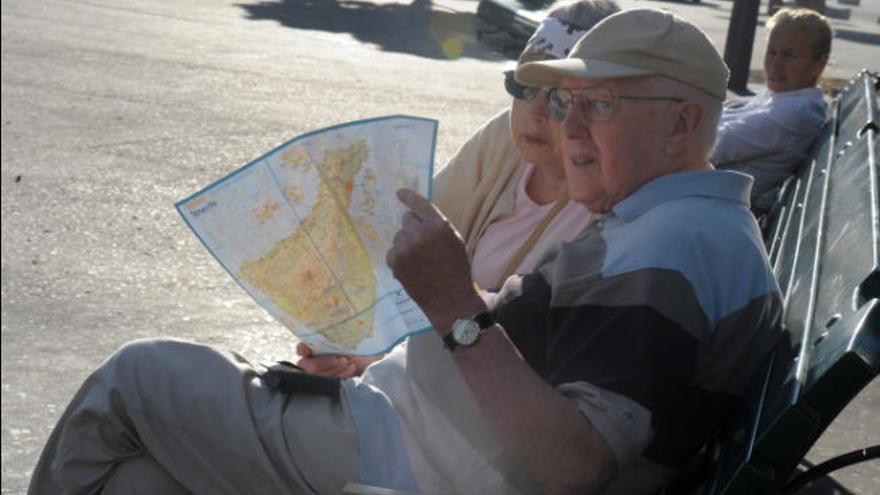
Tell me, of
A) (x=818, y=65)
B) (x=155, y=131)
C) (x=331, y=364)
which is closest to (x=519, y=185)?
(x=331, y=364)

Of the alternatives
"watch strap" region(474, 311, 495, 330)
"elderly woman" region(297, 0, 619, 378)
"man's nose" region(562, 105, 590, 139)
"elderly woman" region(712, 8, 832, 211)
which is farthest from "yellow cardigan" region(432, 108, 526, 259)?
"elderly woman" region(712, 8, 832, 211)

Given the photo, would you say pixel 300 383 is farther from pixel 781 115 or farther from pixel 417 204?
pixel 781 115

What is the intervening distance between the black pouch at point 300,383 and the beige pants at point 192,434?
0.04ft

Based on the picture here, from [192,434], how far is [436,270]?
0.57 meters

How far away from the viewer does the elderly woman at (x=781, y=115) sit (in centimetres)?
515

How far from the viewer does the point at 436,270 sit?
2.42 metres

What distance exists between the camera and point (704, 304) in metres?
2.38

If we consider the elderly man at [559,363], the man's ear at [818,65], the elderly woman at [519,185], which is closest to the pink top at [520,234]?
the elderly woman at [519,185]

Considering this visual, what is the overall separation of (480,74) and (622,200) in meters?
13.2

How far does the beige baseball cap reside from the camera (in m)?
2.62

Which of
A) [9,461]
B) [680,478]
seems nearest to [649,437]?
[680,478]

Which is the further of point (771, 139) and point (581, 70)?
point (771, 139)

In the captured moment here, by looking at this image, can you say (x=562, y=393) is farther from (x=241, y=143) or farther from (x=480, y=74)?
(x=480, y=74)

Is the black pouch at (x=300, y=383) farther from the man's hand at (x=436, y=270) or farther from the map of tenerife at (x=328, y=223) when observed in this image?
the man's hand at (x=436, y=270)
